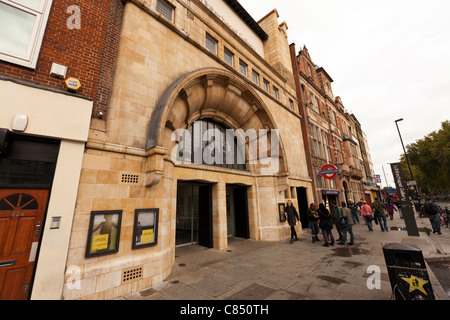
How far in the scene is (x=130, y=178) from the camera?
5223mm

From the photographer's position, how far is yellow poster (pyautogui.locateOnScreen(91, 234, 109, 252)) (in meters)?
4.36

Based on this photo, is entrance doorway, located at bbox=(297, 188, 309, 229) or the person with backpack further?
entrance doorway, located at bbox=(297, 188, 309, 229)

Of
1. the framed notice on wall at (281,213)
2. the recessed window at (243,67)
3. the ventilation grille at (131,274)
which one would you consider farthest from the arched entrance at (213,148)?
the recessed window at (243,67)

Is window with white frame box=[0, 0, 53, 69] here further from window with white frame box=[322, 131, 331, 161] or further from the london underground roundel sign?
window with white frame box=[322, 131, 331, 161]

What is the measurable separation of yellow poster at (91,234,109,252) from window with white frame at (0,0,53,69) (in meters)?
4.40

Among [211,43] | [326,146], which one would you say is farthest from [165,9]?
[326,146]

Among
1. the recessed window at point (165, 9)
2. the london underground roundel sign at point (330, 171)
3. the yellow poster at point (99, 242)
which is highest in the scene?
the recessed window at point (165, 9)

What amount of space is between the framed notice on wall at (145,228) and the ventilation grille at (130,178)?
84 centimetres

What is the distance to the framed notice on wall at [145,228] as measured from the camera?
502 cm

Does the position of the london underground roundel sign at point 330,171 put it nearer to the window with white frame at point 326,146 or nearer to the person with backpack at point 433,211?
the person with backpack at point 433,211

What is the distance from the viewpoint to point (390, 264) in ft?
11.6

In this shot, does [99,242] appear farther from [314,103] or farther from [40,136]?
[314,103]

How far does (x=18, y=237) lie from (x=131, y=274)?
8.19 feet

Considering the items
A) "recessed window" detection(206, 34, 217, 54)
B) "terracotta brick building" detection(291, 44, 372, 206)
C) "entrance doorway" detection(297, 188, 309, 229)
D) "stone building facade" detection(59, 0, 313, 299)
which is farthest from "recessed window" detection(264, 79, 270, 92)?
"entrance doorway" detection(297, 188, 309, 229)
